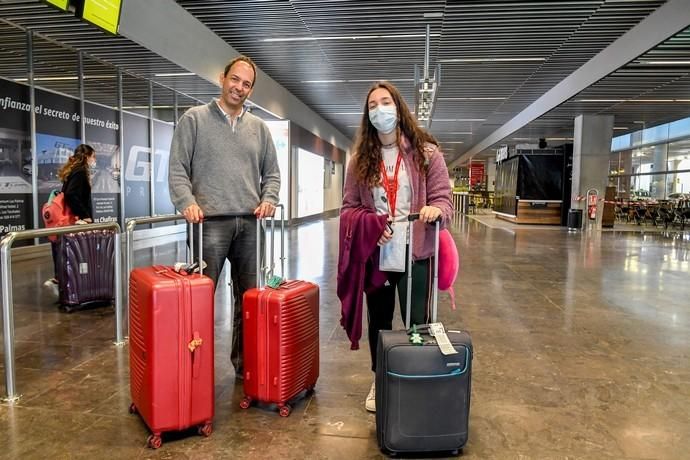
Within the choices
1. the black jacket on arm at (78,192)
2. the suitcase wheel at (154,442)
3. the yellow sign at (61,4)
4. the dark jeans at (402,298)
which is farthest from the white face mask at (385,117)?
the yellow sign at (61,4)

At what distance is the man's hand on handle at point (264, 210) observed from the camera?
236cm

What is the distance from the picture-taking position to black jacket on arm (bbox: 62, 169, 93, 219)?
15.3 ft

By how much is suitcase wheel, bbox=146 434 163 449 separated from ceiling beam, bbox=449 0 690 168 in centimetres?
806

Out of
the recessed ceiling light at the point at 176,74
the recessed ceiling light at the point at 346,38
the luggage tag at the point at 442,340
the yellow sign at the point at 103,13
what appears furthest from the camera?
the recessed ceiling light at the point at 346,38

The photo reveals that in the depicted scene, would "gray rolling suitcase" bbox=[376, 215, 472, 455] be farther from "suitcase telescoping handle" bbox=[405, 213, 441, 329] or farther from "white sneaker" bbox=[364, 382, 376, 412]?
"white sneaker" bbox=[364, 382, 376, 412]

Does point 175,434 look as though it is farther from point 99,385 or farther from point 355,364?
point 355,364

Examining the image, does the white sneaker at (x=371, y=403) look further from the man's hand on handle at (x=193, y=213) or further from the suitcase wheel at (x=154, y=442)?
the man's hand on handle at (x=193, y=213)

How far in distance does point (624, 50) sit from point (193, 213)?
8.97 meters

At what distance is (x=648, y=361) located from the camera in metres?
3.13

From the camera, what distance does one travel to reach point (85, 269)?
427 centimetres

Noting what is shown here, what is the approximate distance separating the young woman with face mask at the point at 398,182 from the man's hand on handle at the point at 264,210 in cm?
42

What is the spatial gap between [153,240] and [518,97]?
1049 centimetres

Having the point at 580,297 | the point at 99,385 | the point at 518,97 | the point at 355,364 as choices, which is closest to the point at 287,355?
the point at 355,364

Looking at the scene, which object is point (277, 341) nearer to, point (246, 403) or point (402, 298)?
point (246, 403)
